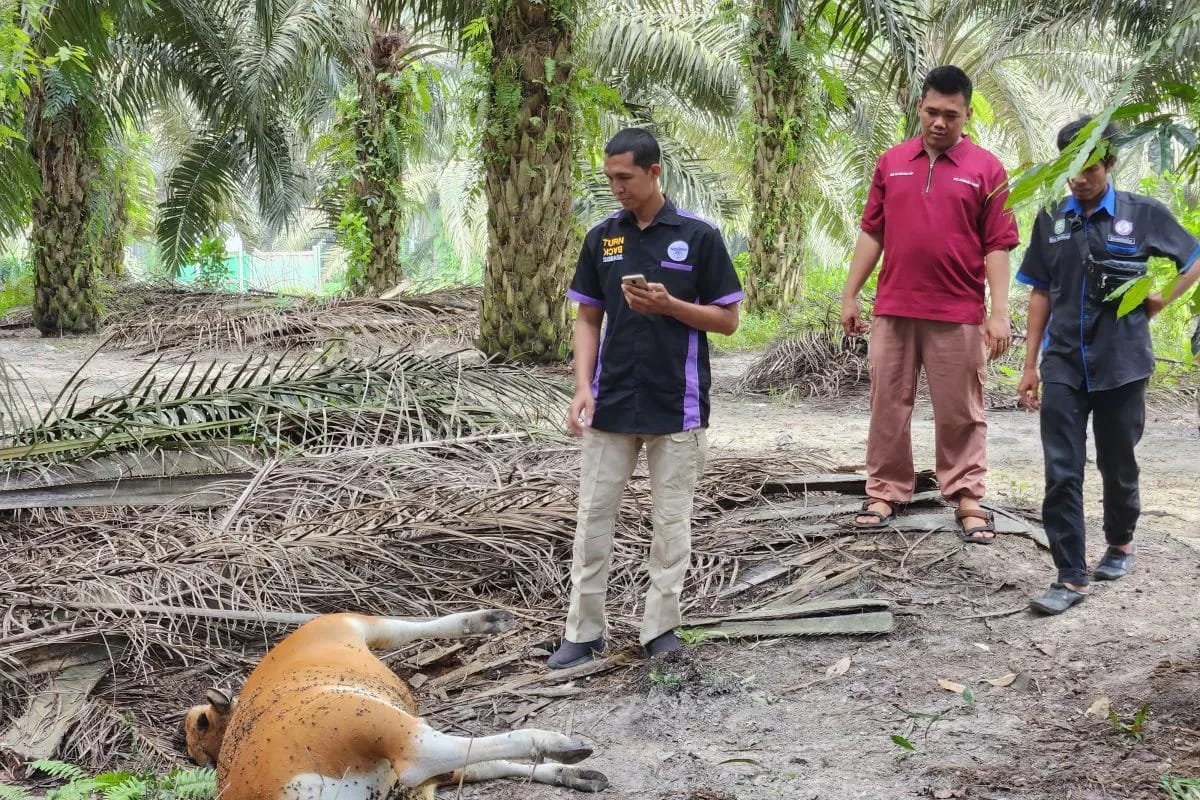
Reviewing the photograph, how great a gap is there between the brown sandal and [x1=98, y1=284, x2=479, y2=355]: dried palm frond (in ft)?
21.8

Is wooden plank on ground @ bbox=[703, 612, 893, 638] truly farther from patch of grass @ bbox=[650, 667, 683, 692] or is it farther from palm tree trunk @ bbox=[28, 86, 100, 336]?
palm tree trunk @ bbox=[28, 86, 100, 336]

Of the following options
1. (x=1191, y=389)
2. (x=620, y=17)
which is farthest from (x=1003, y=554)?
(x=620, y=17)

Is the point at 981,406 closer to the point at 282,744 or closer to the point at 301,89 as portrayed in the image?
the point at 282,744

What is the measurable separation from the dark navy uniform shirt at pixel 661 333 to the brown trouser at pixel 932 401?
4.27 feet

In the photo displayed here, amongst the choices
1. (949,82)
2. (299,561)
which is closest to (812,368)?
(949,82)

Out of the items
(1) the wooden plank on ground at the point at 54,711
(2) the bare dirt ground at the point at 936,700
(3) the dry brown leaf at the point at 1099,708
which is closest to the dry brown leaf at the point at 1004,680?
(2) the bare dirt ground at the point at 936,700

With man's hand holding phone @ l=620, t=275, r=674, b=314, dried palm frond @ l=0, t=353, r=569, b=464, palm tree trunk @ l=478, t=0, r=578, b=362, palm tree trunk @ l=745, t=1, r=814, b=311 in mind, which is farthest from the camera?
palm tree trunk @ l=745, t=1, r=814, b=311

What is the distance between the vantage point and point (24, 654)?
388cm

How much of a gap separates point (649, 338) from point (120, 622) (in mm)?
2099

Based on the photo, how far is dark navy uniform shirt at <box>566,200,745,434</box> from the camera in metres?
3.87

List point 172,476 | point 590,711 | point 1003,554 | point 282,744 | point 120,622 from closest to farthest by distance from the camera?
point 282,744, point 590,711, point 120,622, point 1003,554, point 172,476

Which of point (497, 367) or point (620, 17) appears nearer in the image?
point (497, 367)

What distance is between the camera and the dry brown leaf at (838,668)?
3.83 meters

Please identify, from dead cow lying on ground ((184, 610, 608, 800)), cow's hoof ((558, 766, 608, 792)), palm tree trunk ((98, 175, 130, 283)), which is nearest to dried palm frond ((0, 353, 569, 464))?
dead cow lying on ground ((184, 610, 608, 800))
